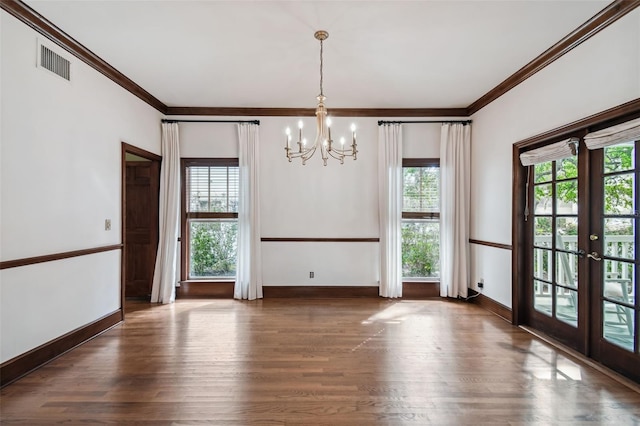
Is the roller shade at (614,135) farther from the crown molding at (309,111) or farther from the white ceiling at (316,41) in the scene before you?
the crown molding at (309,111)

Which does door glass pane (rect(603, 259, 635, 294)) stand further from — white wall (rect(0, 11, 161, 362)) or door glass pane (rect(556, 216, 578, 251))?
white wall (rect(0, 11, 161, 362))

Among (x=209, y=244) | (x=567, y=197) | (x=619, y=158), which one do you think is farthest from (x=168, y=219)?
(x=619, y=158)

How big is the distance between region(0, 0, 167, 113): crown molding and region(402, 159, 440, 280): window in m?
3.88

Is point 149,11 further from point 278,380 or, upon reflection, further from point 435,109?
point 435,109

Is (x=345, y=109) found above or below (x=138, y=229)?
above

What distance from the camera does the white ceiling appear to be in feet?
8.41

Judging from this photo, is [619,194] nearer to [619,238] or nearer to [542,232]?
[619,238]

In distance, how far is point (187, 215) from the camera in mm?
5059

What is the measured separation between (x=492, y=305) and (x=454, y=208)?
142cm

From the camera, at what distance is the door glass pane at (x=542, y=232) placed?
349cm

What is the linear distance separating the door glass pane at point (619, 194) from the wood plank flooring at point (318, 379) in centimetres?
134

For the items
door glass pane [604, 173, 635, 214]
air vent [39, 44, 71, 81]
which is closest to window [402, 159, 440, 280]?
door glass pane [604, 173, 635, 214]

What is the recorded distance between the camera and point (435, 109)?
4.92 meters

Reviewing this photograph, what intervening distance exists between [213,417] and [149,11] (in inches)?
119
